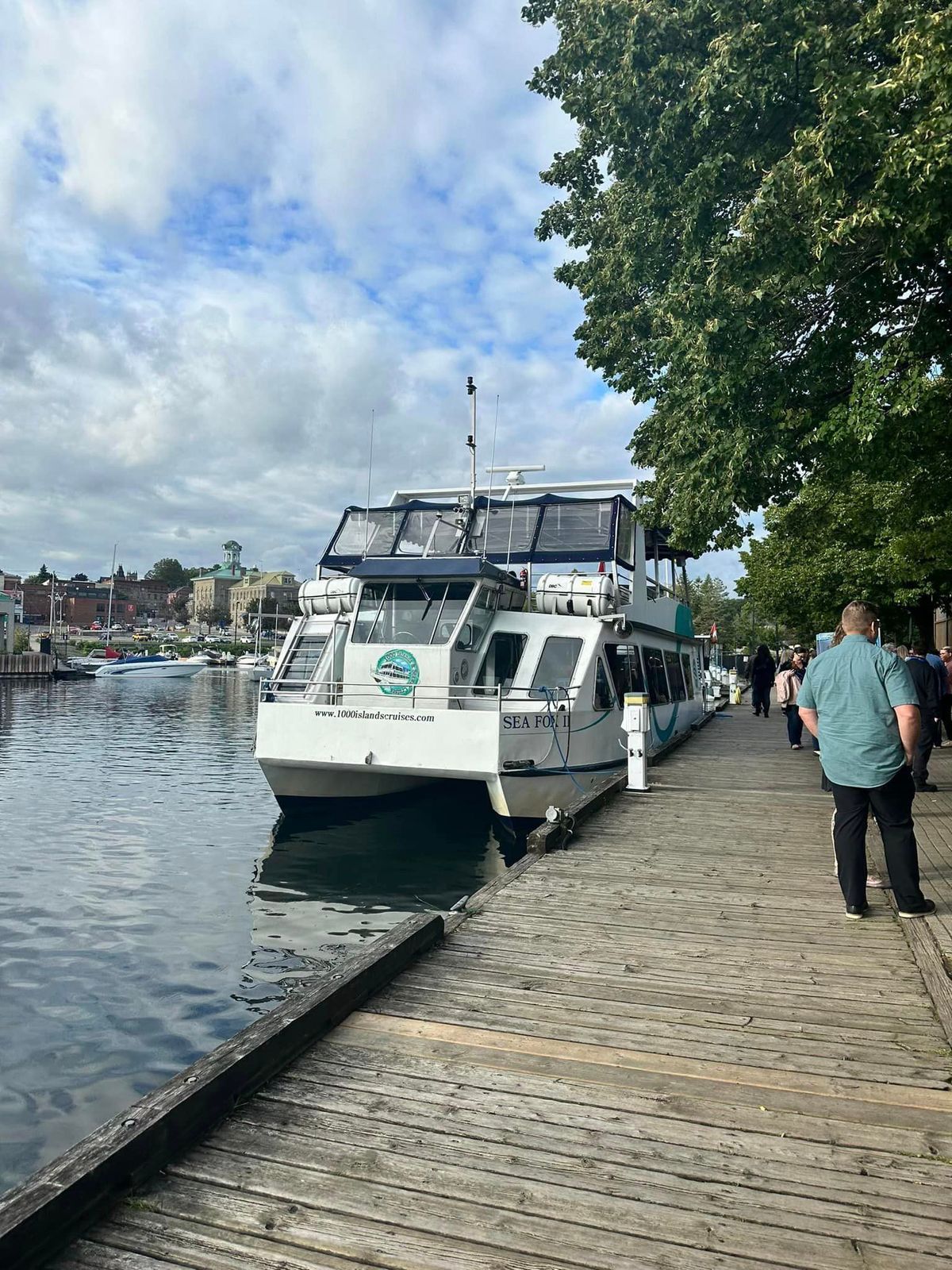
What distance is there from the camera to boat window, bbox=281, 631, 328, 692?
16.4m

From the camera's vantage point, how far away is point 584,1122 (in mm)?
3713

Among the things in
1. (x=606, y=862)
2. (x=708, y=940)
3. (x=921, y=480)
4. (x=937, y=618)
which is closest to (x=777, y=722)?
(x=921, y=480)

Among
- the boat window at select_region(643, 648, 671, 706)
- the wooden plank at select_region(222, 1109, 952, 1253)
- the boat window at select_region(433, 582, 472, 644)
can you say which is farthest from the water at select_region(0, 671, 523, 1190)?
the boat window at select_region(643, 648, 671, 706)

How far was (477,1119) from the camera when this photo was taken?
3699 mm

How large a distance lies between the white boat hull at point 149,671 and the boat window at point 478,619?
75.9 metres

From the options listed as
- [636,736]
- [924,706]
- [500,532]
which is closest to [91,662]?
[500,532]

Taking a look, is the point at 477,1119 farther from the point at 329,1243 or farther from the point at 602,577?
the point at 602,577

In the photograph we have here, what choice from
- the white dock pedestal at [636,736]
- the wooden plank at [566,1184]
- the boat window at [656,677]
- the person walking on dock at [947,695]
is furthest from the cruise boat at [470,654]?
the wooden plank at [566,1184]

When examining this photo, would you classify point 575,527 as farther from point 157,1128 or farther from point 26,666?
point 26,666

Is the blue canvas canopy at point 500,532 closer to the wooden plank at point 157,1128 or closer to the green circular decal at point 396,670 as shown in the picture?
the green circular decal at point 396,670

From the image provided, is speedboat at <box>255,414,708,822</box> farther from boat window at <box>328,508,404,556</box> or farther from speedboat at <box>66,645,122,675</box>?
speedboat at <box>66,645,122,675</box>

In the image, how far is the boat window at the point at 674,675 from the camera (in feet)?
75.3

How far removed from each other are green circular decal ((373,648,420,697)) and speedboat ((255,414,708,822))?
0.03 m

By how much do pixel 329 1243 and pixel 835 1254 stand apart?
158 centimetres
